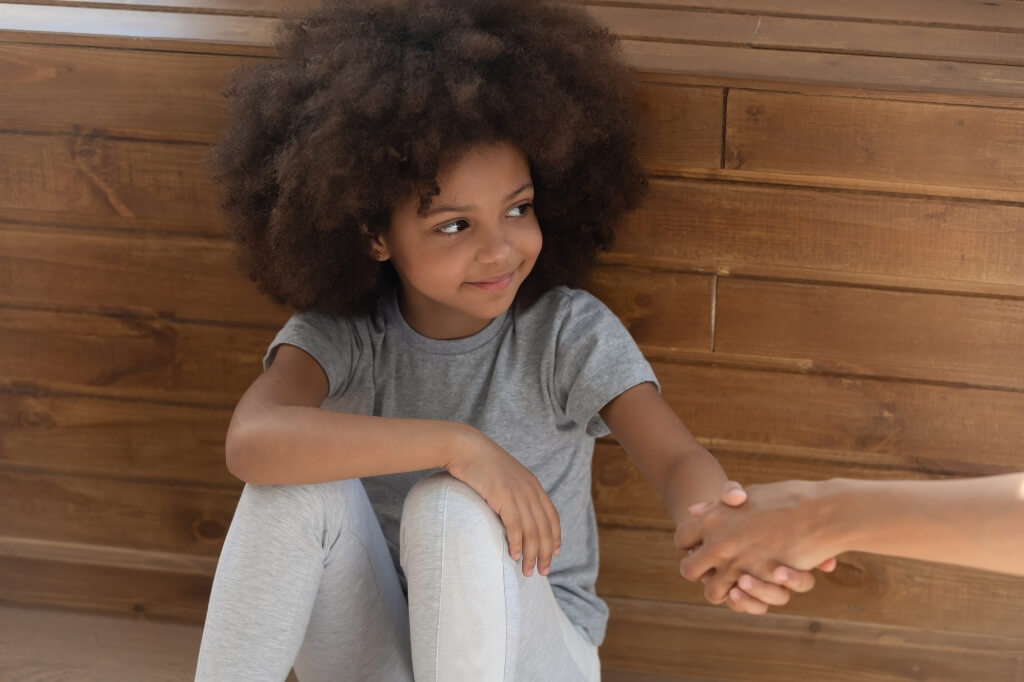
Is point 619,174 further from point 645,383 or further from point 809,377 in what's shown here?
point 809,377

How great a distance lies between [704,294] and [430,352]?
1.17 feet

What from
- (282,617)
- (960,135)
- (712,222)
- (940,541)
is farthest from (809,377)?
(282,617)

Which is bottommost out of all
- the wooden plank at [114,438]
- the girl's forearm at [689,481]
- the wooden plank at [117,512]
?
the wooden plank at [117,512]

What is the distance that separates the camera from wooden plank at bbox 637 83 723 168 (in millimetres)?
A: 1454

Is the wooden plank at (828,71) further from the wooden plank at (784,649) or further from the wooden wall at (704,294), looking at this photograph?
the wooden plank at (784,649)

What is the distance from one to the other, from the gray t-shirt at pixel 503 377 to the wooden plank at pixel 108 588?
47 cm

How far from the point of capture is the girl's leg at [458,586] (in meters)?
1.20

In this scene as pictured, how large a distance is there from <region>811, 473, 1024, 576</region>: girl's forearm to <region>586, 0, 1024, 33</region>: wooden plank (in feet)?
2.40

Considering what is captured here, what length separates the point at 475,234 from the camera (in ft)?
4.31

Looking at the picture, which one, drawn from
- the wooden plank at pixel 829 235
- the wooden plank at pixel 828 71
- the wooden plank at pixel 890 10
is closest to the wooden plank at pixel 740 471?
the wooden plank at pixel 829 235

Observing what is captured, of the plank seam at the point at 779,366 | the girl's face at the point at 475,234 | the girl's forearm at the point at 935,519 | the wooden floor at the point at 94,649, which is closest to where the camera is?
the girl's forearm at the point at 935,519

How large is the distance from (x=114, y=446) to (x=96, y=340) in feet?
0.54

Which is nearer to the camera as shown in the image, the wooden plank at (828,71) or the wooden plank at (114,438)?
the wooden plank at (828,71)

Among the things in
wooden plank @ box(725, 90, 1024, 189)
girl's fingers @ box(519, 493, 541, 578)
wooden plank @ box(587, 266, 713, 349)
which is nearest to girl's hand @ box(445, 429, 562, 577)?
girl's fingers @ box(519, 493, 541, 578)
